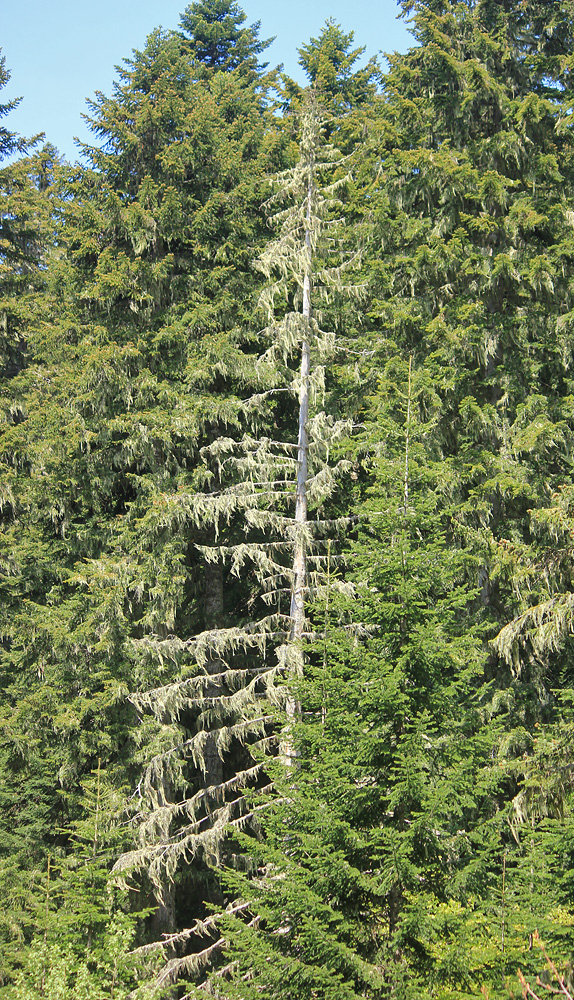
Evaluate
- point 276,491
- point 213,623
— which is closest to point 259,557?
point 276,491

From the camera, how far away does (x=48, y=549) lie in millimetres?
15320

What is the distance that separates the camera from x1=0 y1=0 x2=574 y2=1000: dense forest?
7727mm

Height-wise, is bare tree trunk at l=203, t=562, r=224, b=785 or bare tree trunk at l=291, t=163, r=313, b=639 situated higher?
bare tree trunk at l=291, t=163, r=313, b=639

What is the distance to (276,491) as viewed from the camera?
12.6 meters

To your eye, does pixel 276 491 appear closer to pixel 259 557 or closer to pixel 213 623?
pixel 259 557

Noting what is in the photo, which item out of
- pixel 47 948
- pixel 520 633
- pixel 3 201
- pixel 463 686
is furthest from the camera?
pixel 3 201

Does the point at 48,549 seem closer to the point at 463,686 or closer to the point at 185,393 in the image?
the point at 185,393

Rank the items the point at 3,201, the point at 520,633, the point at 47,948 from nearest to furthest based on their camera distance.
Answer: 1. the point at 47,948
2. the point at 520,633
3. the point at 3,201

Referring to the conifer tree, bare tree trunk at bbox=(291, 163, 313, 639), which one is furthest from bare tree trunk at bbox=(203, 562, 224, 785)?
bare tree trunk at bbox=(291, 163, 313, 639)

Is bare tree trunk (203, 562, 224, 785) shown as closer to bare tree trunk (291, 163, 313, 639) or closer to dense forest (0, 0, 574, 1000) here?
dense forest (0, 0, 574, 1000)

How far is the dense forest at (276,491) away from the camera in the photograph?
7727mm

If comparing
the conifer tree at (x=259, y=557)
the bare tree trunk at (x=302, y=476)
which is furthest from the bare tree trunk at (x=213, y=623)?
the bare tree trunk at (x=302, y=476)

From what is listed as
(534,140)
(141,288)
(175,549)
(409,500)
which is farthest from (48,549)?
(534,140)

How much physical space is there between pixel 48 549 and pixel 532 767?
9.69m
